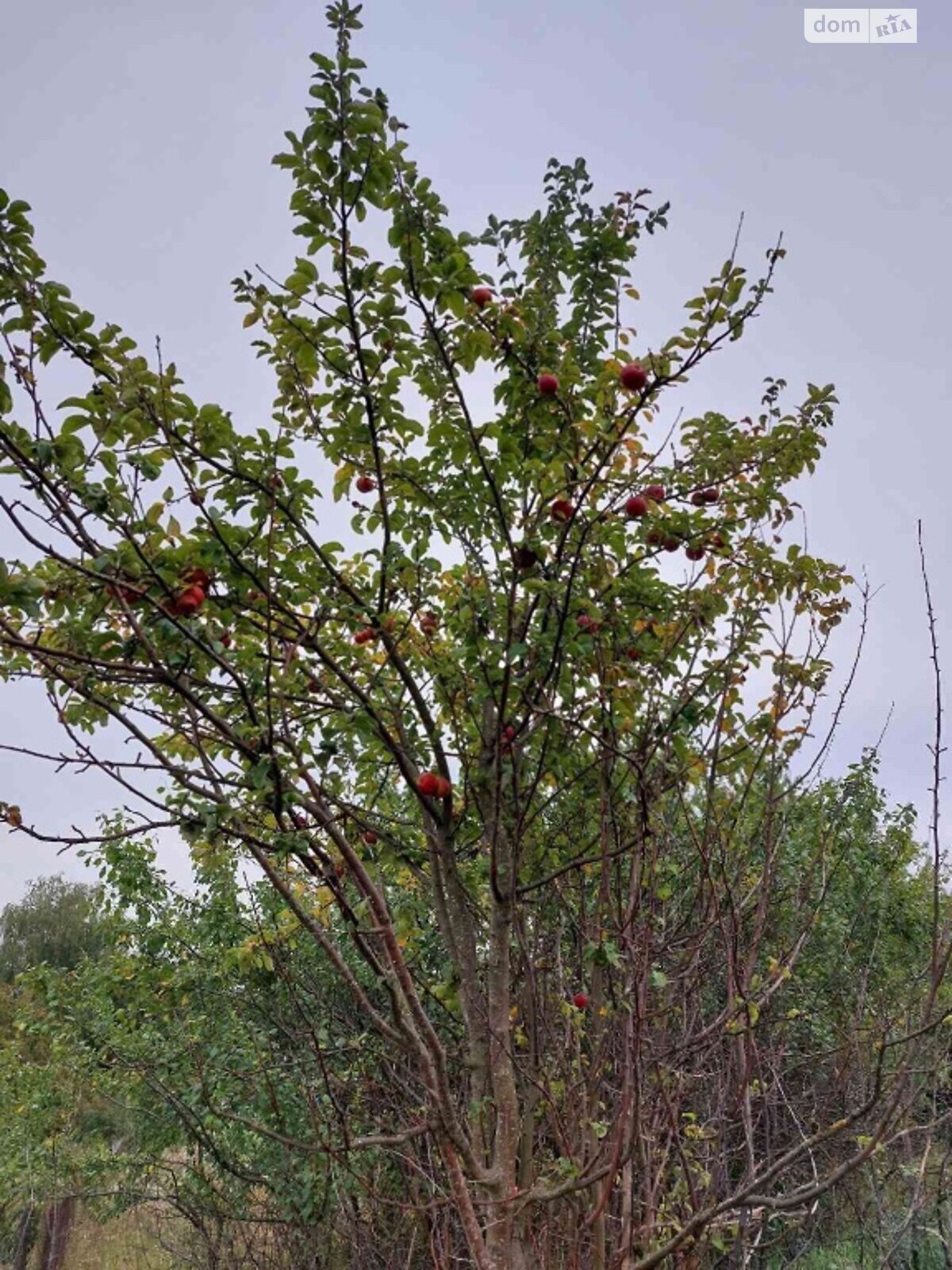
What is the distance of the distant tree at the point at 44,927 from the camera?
68.4ft

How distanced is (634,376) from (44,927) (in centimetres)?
2479

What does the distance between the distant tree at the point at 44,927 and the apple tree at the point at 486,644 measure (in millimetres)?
20775

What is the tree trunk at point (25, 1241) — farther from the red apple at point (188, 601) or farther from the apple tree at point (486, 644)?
the red apple at point (188, 601)

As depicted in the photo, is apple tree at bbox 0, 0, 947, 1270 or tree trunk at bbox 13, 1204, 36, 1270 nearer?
apple tree at bbox 0, 0, 947, 1270

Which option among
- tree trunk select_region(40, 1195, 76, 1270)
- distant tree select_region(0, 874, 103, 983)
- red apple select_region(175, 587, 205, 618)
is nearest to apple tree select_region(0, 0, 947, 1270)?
red apple select_region(175, 587, 205, 618)

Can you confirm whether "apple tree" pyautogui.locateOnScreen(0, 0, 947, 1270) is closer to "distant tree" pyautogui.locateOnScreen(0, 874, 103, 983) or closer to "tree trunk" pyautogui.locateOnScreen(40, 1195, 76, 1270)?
"tree trunk" pyautogui.locateOnScreen(40, 1195, 76, 1270)

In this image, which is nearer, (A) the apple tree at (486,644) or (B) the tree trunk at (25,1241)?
(A) the apple tree at (486,644)

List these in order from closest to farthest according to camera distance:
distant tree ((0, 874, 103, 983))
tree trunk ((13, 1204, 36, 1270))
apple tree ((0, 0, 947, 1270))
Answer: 1. apple tree ((0, 0, 947, 1270))
2. tree trunk ((13, 1204, 36, 1270))
3. distant tree ((0, 874, 103, 983))

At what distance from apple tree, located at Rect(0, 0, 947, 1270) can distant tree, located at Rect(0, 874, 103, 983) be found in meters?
20.8

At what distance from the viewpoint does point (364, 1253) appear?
3023 mm

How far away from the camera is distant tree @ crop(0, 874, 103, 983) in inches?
821

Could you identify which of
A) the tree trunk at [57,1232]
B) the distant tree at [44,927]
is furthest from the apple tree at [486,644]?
the distant tree at [44,927]

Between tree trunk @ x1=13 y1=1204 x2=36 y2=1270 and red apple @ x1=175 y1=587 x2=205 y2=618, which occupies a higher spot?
red apple @ x1=175 y1=587 x2=205 y2=618

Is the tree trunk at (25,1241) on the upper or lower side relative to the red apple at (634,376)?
lower
